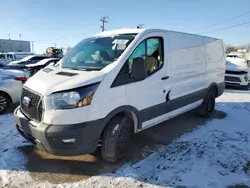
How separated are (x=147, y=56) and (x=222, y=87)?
153 inches

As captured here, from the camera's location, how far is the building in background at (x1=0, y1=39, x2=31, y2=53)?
63750mm

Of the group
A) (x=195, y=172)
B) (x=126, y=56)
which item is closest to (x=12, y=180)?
(x=126, y=56)

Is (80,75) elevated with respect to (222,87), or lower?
elevated

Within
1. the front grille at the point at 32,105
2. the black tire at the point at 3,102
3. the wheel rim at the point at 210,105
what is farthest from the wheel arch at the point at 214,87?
the black tire at the point at 3,102

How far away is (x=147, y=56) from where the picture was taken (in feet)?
12.7

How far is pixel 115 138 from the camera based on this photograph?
3389 mm

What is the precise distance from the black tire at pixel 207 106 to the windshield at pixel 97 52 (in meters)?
3.34

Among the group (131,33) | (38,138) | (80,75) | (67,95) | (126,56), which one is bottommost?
(38,138)

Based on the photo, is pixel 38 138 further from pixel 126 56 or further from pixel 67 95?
pixel 126 56

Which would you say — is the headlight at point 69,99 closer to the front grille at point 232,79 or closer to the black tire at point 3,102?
the black tire at point 3,102

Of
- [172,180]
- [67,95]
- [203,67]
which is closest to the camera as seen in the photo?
[67,95]

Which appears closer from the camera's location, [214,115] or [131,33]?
[131,33]

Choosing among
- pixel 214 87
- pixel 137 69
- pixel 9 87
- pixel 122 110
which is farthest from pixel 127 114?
pixel 9 87

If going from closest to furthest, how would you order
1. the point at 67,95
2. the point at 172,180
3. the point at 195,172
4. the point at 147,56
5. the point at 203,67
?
the point at 67,95 < the point at 172,180 < the point at 195,172 < the point at 147,56 < the point at 203,67
